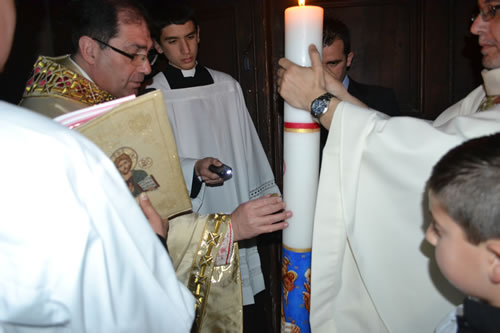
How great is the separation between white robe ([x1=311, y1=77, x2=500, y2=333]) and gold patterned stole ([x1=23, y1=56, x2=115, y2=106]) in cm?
94

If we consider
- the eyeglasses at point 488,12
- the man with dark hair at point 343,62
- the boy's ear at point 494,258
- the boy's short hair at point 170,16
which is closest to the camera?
the boy's ear at point 494,258

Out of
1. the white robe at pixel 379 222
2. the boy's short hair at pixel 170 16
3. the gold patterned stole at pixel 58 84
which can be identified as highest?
the boy's short hair at pixel 170 16

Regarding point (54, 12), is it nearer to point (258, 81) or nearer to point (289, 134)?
point (258, 81)

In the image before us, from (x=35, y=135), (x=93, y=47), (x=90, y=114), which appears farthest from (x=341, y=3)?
(x=35, y=135)

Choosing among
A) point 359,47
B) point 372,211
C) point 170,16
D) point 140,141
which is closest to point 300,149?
point 372,211

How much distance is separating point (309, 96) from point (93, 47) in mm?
1011

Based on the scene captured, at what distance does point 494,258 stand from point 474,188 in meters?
0.15

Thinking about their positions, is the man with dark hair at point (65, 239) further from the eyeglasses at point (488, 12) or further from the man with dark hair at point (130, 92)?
the eyeglasses at point (488, 12)

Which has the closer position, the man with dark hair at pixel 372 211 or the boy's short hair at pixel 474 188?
the boy's short hair at pixel 474 188

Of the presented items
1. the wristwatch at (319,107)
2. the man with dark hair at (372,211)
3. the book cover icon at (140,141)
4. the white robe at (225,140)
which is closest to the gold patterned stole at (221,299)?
the book cover icon at (140,141)

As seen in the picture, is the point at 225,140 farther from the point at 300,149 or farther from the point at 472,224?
the point at 472,224

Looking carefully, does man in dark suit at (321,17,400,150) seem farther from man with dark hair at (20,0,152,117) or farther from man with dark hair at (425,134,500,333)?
man with dark hair at (425,134,500,333)

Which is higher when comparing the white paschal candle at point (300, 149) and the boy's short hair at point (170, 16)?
the boy's short hair at point (170, 16)

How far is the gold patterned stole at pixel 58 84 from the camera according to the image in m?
1.50
